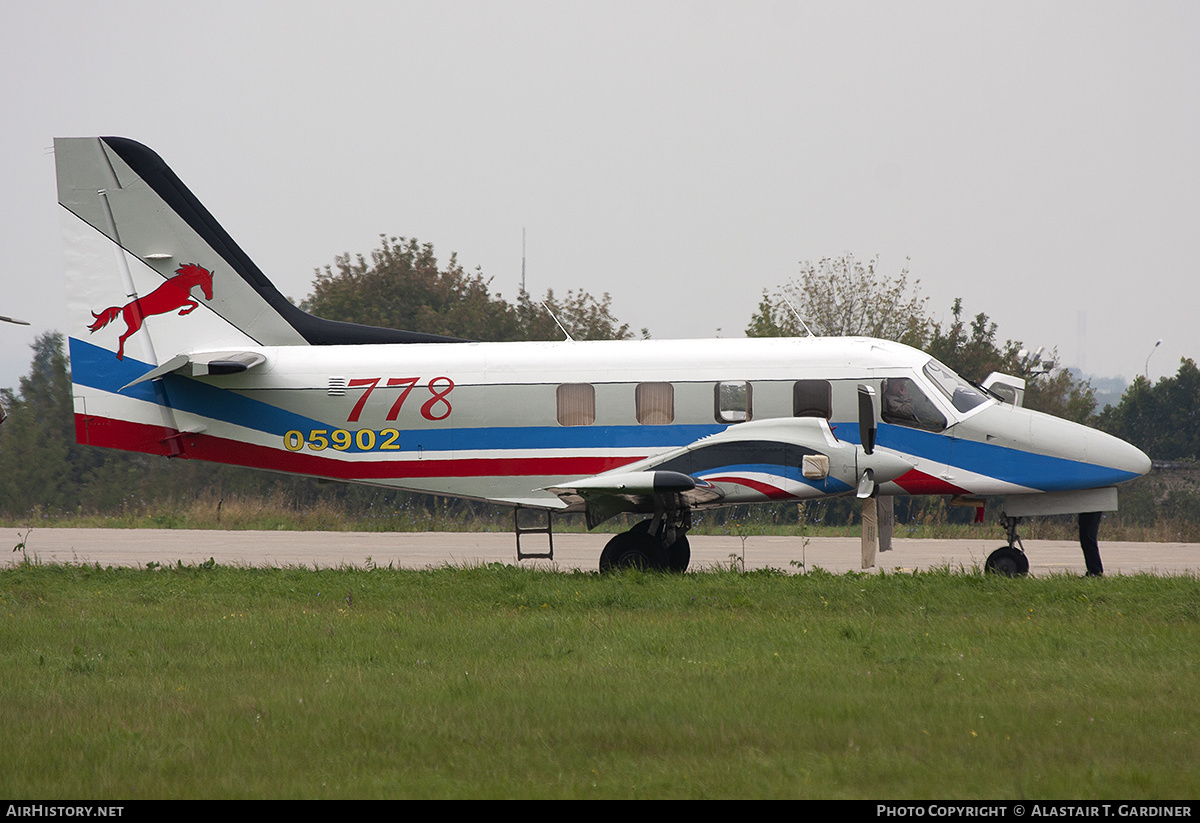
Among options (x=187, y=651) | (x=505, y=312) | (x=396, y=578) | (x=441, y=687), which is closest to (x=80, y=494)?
(x=505, y=312)

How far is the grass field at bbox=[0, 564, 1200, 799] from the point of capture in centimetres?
599

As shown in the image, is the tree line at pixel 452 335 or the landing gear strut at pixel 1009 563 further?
the tree line at pixel 452 335

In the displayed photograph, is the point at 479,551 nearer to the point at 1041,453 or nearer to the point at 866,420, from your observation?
the point at 866,420

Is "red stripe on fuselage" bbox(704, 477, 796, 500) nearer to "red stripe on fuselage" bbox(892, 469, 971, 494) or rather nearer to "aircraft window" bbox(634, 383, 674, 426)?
"aircraft window" bbox(634, 383, 674, 426)

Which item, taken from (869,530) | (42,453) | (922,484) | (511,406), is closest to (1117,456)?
(922,484)

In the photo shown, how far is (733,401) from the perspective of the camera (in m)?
14.1

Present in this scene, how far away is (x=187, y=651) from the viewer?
9.54 m

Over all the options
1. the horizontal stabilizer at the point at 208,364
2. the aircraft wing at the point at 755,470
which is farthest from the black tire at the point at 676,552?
the horizontal stabilizer at the point at 208,364

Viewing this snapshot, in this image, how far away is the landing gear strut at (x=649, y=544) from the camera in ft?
46.1

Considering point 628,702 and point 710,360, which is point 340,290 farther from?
point 628,702

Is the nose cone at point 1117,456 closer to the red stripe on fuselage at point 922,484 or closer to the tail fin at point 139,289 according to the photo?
the red stripe on fuselage at point 922,484

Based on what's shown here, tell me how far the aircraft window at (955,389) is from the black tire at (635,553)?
4.42 meters

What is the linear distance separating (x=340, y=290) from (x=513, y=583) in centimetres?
2747

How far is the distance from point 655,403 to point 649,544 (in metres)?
1.93
